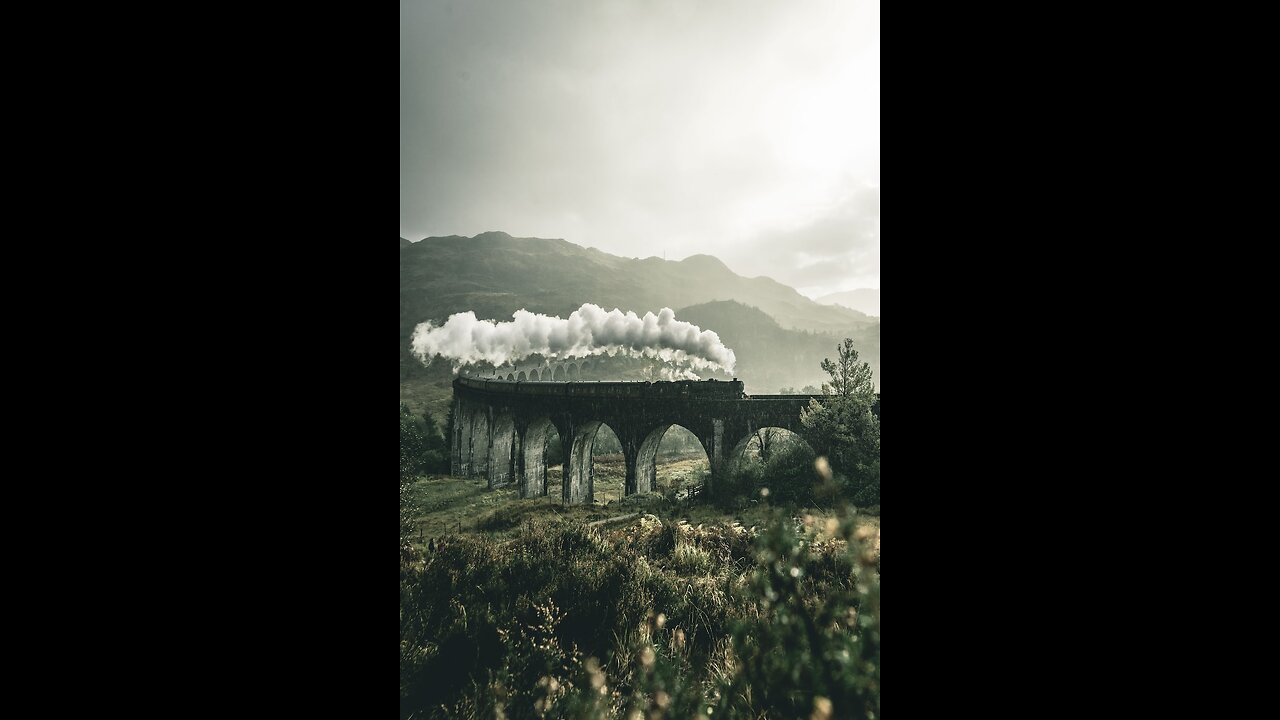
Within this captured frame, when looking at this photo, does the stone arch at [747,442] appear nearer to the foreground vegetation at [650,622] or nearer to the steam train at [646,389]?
the steam train at [646,389]

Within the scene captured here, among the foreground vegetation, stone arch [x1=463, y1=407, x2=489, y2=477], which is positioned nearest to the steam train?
stone arch [x1=463, y1=407, x2=489, y2=477]

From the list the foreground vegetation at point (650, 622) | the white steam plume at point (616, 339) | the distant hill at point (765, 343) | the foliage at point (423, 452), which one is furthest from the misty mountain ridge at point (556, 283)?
the foreground vegetation at point (650, 622)

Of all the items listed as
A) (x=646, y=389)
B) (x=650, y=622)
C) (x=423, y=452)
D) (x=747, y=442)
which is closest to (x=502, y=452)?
(x=423, y=452)

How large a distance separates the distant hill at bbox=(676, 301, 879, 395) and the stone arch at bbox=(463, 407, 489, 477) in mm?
38820

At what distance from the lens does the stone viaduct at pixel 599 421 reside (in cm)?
1080

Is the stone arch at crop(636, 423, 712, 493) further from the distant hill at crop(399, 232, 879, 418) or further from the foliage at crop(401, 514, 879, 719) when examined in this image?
the distant hill at crop(399, 232, 879, 418)

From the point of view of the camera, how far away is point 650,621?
5.00 m

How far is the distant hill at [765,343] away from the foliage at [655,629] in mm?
46873

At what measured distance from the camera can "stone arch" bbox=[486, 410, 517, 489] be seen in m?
15.7
